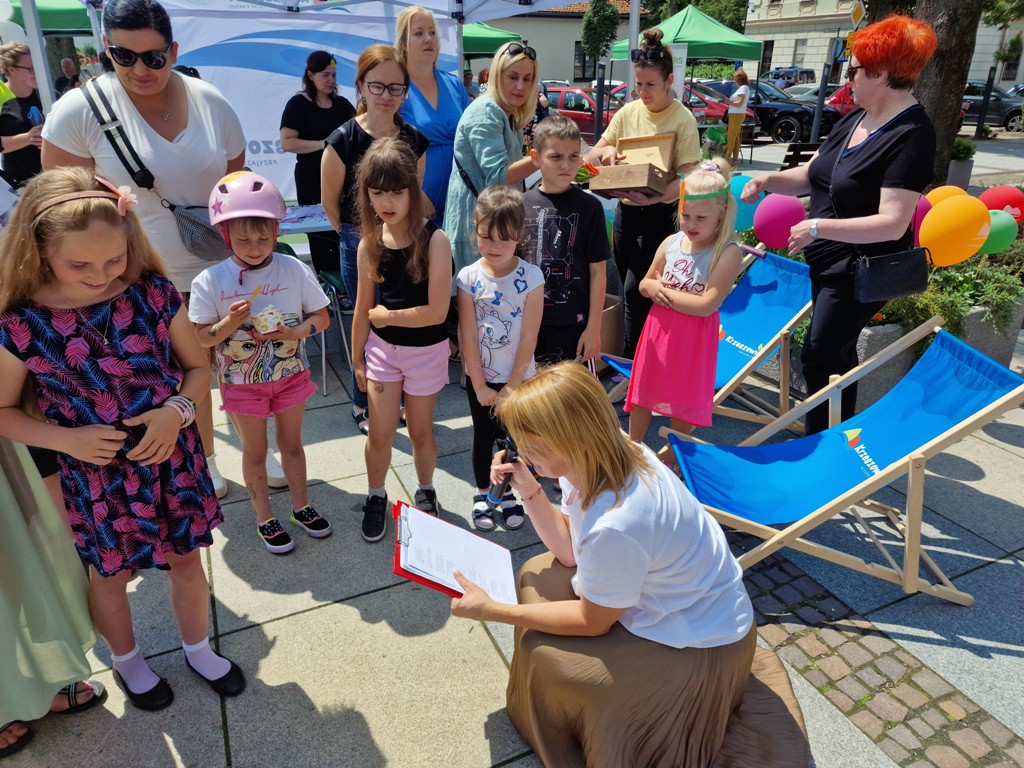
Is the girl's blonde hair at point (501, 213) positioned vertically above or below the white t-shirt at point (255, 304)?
above

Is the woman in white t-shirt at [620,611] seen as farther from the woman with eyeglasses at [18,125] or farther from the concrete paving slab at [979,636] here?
the woman with eyeglasses at [18,125]

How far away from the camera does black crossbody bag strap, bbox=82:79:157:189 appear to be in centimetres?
279

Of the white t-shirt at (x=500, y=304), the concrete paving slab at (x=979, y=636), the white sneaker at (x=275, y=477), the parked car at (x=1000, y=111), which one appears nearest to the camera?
the concrete paving slab at (x=979, y=636)

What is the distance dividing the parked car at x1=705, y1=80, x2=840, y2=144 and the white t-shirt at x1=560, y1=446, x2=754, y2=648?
19.2 m

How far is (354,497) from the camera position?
359 cm

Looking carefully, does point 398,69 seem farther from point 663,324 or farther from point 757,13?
point 757,13

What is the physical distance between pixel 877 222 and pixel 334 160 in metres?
2.63

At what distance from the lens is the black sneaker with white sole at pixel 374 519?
3.21 metres

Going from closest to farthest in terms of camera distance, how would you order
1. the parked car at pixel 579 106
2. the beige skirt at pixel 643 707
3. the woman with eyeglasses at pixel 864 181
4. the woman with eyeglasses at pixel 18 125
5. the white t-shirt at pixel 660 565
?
1. the white t-shirt at pixel 660 565
2. the beige skirt at pixel 643 707
3. the woman with eyeglasses at pixel 864 181
4. the woman with eyeglasses at pixel 18 125
5. the parked car at pixel 579 106

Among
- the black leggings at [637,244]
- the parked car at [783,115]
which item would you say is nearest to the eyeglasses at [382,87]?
the black leggings at [637,244]

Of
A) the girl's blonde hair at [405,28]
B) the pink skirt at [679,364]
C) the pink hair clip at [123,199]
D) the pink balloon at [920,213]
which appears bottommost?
the pink skirt at [679,364]

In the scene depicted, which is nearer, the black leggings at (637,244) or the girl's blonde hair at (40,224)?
the girl's blonde hair at (40,224)

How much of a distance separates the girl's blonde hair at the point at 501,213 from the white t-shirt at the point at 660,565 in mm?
1273

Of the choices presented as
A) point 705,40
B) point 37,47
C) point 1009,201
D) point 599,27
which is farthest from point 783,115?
point 599,27
